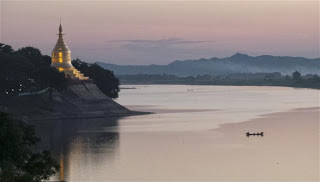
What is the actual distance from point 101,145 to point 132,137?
9.39m

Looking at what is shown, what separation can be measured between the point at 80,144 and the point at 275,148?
69.8 ft

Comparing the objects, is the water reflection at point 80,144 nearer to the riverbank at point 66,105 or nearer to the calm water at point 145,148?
the calm water at point 145,148

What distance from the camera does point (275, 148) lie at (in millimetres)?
80625

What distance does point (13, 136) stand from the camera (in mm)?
42812

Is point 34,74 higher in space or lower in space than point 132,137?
higher

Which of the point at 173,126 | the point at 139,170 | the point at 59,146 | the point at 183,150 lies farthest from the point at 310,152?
the point at 173,126

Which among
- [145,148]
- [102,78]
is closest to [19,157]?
[145,148]

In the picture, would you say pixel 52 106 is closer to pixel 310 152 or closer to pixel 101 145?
pixel 101 145

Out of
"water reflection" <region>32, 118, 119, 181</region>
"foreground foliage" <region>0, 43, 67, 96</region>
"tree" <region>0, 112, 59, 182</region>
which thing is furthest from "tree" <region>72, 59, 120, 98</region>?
"tree" <region>0, 112, 59, 182</region>

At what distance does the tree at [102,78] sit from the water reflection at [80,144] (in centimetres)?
2682

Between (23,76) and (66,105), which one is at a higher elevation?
(23,76)

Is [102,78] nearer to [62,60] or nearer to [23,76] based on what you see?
[62,60]

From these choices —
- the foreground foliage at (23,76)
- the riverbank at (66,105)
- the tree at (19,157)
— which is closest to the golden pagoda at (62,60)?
the riverbank at (66,105)

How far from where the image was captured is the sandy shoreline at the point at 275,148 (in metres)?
63.6
